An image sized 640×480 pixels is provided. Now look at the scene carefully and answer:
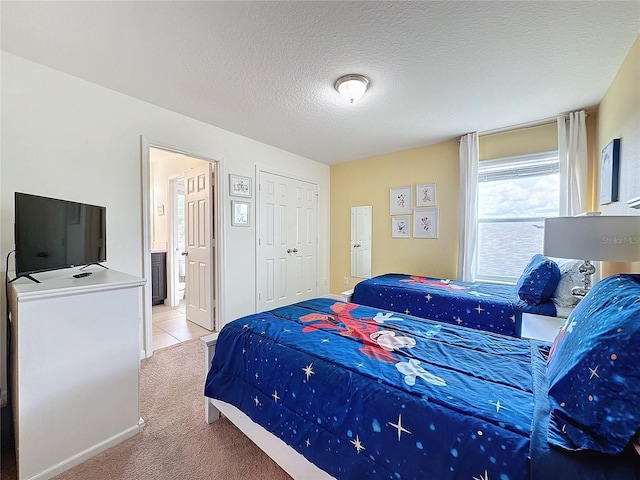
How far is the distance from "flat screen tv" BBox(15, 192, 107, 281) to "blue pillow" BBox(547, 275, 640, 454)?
2427 millimetres

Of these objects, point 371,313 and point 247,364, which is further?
point 371,313

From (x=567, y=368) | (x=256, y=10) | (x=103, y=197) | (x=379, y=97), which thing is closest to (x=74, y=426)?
(x=103, y=197)

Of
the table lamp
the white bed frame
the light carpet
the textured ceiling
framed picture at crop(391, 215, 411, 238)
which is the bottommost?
the light carpet

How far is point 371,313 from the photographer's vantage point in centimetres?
193

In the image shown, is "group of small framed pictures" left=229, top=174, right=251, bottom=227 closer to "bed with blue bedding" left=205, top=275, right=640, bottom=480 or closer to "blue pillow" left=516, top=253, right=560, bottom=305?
"bed with blue bedding" left=205, top=275, right=640, bottom=480

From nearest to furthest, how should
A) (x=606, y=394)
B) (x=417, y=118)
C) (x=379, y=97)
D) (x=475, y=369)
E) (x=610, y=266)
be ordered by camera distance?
(x=606, y=394)
(x=475, y=369)
(x=610, y=266)
(x=379, y=97)
(x=417, y=118)

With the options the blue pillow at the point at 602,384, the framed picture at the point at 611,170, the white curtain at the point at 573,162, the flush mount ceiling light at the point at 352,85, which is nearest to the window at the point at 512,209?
the white curtain at the point at 573,162

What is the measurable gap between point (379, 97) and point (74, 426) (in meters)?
3.13

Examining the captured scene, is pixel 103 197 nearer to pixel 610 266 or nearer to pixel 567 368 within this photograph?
pixel 567 368

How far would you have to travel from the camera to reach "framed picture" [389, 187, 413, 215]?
4055mm

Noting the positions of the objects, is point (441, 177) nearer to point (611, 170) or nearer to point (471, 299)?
point (611, 170)

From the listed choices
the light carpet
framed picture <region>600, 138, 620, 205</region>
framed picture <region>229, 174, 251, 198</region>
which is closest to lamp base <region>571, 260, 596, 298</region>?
framed picture <region>600, 138, 620, 205</region>

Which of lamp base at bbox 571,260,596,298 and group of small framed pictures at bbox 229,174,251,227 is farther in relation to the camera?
group of small framed pictures at bbox 229,174,251,227

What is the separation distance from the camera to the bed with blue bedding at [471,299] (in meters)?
2.12
